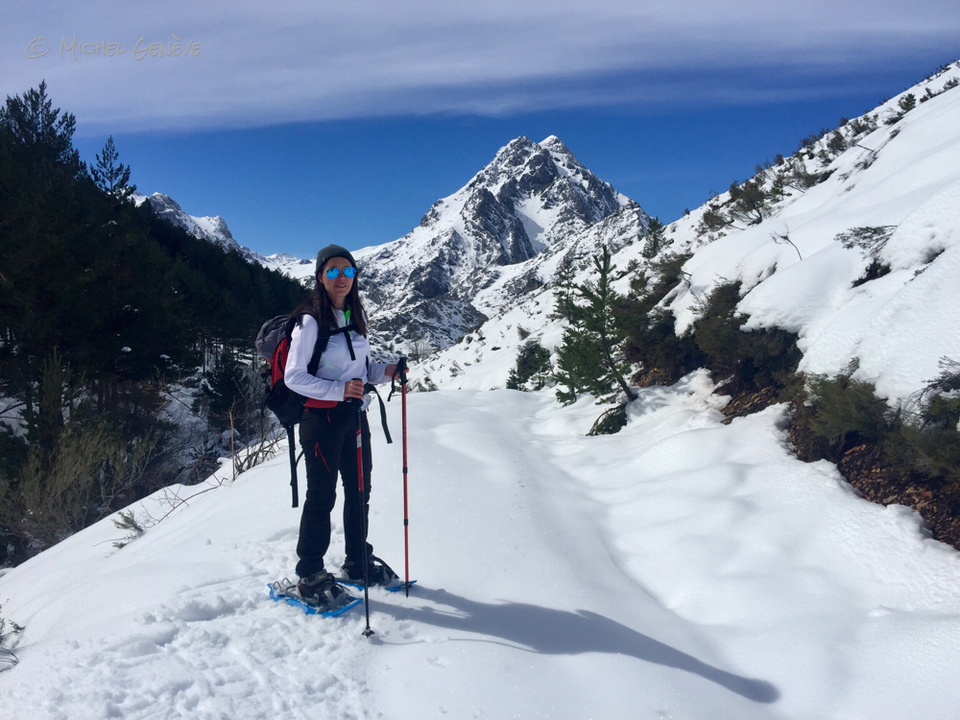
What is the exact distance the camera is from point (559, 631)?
294 centimetres

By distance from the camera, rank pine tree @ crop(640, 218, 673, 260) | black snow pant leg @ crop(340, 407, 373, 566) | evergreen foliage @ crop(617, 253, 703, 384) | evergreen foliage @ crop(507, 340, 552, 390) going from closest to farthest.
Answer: black snow pant leg @ crop(340, 407, 373, 566)
evergreen foliage @ crop(617, 253, 703, 384)
evergreen foliage @ crop(507, 340, 552, 390)
pine tree @ crop(640, 218, 673, 260)

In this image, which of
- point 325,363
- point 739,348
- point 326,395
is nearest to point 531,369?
point 739,348

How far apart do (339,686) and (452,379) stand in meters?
23.8

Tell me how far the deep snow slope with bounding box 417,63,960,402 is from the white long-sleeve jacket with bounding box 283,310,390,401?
3.97 m

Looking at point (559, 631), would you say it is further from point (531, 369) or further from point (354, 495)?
point (531, 369)

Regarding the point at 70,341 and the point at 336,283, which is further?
the point at 70,341

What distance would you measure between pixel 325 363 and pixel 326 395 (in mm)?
223

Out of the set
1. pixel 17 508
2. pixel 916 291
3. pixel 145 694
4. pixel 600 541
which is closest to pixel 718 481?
pixel 600 541

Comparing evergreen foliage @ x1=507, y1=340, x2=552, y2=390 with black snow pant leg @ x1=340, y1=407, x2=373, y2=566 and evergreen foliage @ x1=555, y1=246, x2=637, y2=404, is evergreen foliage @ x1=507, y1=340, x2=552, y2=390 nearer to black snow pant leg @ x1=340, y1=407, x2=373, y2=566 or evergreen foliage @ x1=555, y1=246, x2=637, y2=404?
evergreen foliage @ x1=555, y1=246, x2=637, y2=404

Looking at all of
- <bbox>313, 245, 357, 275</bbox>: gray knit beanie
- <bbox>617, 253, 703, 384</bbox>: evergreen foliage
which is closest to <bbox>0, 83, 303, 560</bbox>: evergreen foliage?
<bbox>313, 245, 357, 275</bbox>: gray knit beanie

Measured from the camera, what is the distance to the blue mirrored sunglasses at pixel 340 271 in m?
3.08

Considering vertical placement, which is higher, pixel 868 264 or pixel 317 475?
pixel 868 264

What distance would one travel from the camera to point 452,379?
2622 cm

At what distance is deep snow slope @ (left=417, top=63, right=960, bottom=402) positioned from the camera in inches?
163
